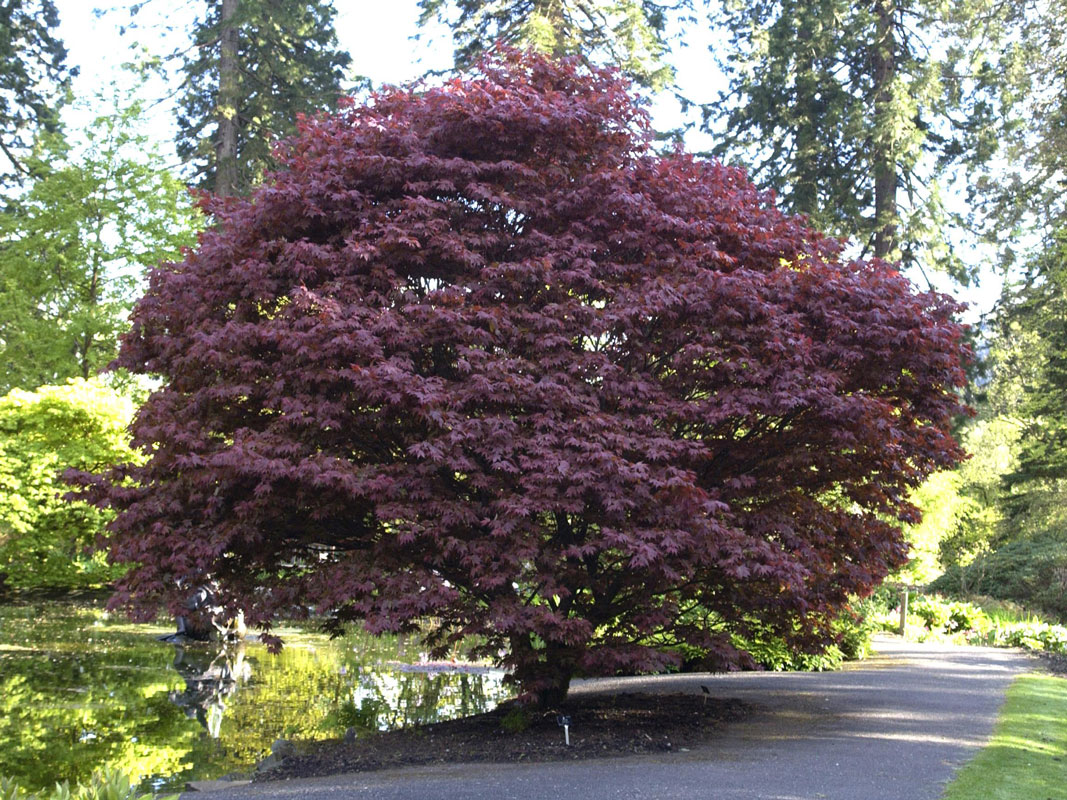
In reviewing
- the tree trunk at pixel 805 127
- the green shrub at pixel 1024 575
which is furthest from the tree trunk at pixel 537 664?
the green shrub at pixel 1024 575

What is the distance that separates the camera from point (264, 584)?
8.81 m

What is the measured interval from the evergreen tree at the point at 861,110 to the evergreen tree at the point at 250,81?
1135 cm

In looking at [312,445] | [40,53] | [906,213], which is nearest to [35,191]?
[40,53]

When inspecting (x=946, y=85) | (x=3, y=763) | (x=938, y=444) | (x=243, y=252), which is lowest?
(x=3, y=763)

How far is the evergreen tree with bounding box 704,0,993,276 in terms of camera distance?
22031 mm

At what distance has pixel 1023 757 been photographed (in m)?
7.93

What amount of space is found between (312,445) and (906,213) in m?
18.7

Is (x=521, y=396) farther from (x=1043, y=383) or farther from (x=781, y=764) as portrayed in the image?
(x=1043, y=383)

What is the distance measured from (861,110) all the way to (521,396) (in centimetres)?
1758

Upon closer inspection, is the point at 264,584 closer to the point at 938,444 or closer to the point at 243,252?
the point at 243,252

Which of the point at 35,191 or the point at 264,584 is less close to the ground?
the point at 35,191

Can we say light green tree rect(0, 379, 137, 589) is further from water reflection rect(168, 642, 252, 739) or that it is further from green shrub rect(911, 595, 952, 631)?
green shrub rect(911, 595, 952, 631)

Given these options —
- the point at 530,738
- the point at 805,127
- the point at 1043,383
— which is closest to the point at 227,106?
the point at 805,127

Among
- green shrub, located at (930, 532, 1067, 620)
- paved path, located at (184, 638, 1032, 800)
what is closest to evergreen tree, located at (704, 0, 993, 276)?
green shrub, located at (930, 532, 1067, 620)
